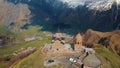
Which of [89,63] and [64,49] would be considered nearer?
[89,63]

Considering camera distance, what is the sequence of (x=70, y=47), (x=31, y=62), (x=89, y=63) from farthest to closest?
(x=70, y=47) < (x=31, y=62) < (x=89, y=63)

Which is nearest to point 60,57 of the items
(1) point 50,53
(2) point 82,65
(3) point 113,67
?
(1) point 50,53

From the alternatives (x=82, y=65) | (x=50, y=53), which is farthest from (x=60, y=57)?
(x=82, y=65)

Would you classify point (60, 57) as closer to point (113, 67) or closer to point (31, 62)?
point (31, 62)

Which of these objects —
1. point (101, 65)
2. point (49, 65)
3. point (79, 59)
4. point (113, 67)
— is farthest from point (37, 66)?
point (113, 67)

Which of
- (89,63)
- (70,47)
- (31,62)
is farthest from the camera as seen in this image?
(70,47)

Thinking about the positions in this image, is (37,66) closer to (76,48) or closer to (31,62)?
(31,62)

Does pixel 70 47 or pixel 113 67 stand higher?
pixel 70 47
